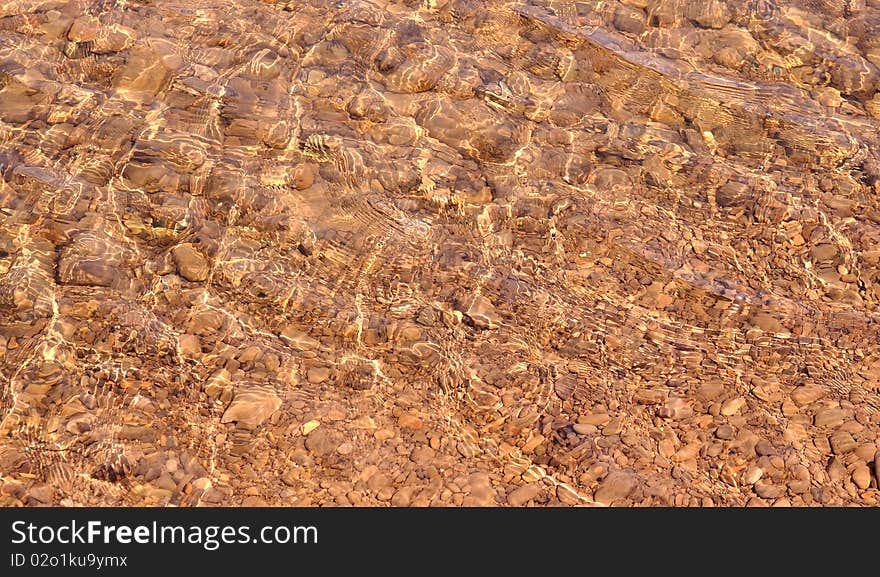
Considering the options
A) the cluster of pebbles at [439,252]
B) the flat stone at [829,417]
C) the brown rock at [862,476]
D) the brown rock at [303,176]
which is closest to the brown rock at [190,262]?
the cluster of pebbles at [439,252]

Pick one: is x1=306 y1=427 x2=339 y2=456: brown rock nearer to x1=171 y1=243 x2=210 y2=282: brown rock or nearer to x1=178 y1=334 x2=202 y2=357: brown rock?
x1=178 y1=334 x2=202 y2=357: brown rock

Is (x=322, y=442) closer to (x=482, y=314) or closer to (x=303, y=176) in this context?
(x=482, y=314)

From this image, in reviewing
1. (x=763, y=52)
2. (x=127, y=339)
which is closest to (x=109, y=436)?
(x=127, y=339)

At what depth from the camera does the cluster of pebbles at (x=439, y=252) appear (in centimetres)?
298

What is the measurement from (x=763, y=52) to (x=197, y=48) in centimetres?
274

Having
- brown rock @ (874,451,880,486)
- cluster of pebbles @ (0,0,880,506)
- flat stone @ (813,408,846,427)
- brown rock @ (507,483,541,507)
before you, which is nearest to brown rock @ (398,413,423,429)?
cluster of pebbles @ (0,0,880,506)

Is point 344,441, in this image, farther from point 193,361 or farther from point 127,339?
point 127,339

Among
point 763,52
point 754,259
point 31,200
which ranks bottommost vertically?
point 31,200

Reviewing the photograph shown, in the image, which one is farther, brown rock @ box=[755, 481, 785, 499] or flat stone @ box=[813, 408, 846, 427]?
flat stone @ box=[813, 408, 846, 427]

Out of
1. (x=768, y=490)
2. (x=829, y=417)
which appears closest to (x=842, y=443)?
(x=829, y=417)

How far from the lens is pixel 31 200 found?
346 centimetres

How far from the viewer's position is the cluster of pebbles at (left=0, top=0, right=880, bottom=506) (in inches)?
117

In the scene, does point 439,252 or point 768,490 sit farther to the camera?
point 439,252

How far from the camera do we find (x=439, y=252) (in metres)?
3.49
